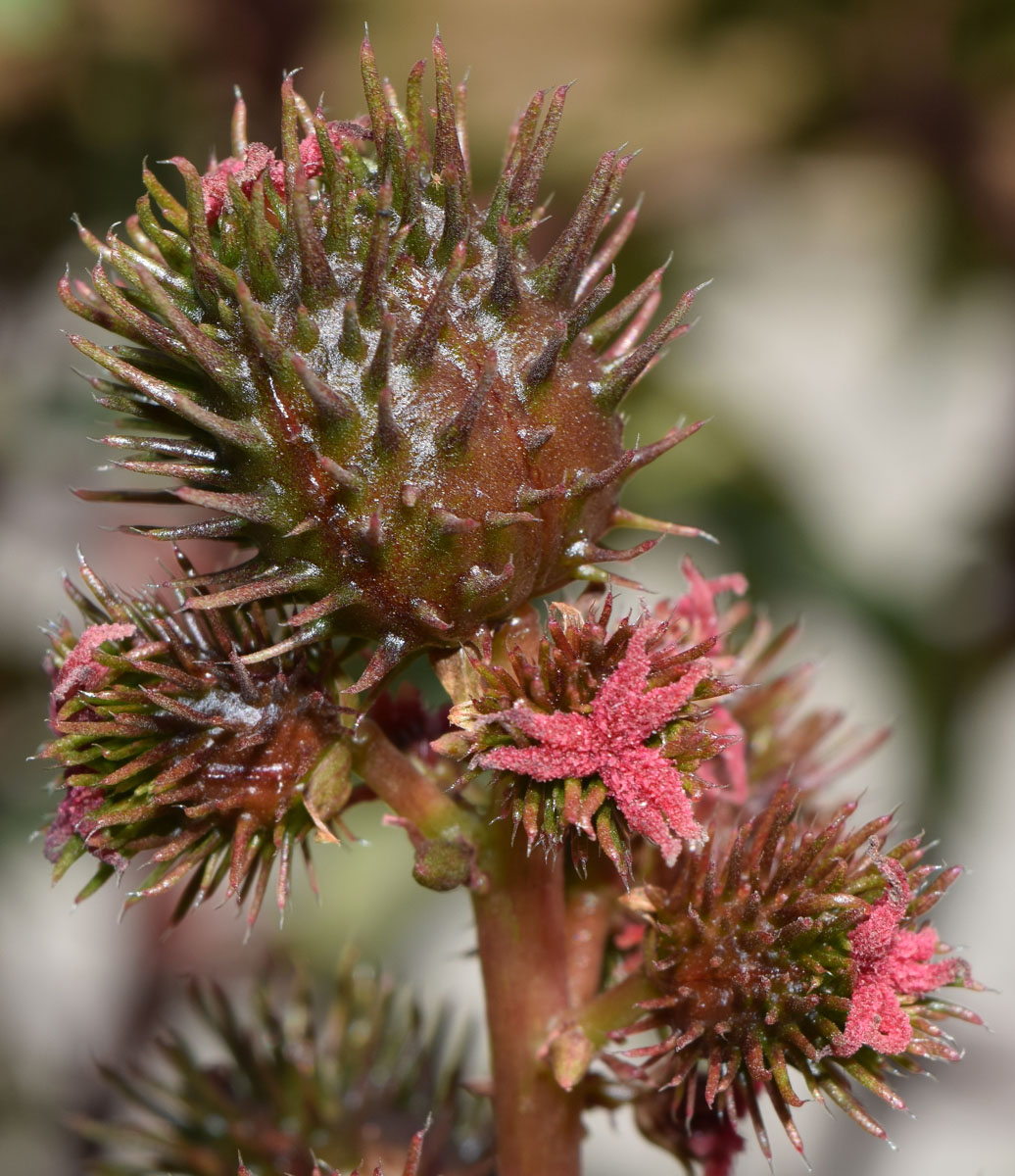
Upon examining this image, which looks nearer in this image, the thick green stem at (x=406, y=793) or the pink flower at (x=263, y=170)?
the pink flower at (x=263, y=170)

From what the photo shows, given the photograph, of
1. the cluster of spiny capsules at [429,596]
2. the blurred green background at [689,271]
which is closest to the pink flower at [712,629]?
the cluster of spiny capsules at [429,596]

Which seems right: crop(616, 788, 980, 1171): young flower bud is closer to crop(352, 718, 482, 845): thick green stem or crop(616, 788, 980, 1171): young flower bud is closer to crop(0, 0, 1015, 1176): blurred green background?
crop(352, 718, 482, 845): thick green stem

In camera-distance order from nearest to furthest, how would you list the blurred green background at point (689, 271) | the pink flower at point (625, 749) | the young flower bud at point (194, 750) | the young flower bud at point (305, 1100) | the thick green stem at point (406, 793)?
1. the pink flower at point (625, 749)
2. the young flower bud at point (194, 750)
3. the thick green stem at point (406, 793)
4. the young flower bud at point (305, 1100)
5. the blurred green background at point (689, 271)

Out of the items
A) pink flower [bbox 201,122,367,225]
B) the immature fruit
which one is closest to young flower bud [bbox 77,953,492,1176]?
the immature fruit

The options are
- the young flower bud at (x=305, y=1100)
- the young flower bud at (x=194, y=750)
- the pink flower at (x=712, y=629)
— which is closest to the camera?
the young flower bud at (x=194, y=750)

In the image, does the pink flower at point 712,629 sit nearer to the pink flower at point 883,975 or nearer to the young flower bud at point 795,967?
the young flower bud at point 795,967

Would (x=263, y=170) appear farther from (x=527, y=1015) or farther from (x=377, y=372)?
(x=527, y=1015)

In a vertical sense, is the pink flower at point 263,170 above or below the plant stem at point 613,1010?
above
